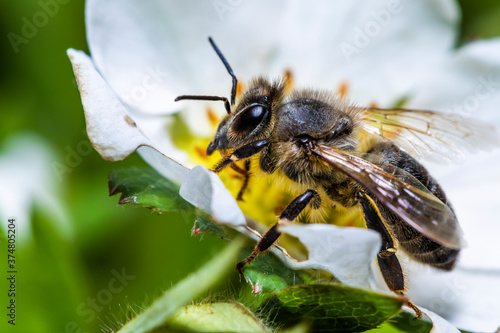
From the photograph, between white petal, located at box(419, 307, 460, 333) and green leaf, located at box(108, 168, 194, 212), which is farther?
green leaf, located at box(108, 168, 194, 212)

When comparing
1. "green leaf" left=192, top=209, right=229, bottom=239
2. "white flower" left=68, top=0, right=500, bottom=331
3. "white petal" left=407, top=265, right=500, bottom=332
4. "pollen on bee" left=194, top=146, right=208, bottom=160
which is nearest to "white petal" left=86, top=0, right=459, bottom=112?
"white flower" left=68, top=0, right=500, bottom=331

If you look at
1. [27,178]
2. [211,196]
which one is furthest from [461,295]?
[27,178]

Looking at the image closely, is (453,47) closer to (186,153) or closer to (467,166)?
(467,166)

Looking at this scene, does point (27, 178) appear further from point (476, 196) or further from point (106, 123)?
point (476, 196)

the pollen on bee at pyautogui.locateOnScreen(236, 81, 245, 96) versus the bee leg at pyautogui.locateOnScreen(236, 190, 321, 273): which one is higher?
the pollen on bee at pyautogui.locateOnScreen(236, 81, 245, 96)

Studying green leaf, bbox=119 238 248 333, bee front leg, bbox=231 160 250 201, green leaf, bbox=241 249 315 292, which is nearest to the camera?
green leaf, bbox=119 238 248 333

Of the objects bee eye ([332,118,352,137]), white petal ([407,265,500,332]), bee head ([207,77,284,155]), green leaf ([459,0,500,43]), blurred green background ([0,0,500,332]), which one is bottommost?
white petal ([407,265,500,332])

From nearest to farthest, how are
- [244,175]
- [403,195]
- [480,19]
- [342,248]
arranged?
[342,248] → [403,195] → [244,175] → [480,19]

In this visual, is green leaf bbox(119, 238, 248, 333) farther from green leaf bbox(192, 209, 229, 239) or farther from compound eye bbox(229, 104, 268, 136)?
compound eye bbox(229, 104, 268, 136)

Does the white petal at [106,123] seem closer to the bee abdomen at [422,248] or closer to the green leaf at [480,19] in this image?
the bee abdomen at [422,248]
